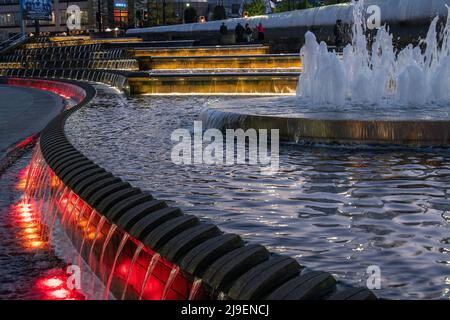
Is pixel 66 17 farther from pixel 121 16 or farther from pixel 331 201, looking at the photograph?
pixel 331 201

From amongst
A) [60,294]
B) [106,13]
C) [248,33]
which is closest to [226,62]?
[248,33]

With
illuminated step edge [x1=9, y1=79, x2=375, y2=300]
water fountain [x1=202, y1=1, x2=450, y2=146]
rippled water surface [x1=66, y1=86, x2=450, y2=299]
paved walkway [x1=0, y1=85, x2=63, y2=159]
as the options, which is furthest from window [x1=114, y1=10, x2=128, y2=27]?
illuminated step edge [x1=9, y1=79, x2=375, y2=300]

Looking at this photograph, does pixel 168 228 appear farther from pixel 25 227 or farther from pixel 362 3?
pixel 362 3

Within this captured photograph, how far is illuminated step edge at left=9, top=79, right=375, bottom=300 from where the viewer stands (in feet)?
14.0

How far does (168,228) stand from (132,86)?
54.9ft

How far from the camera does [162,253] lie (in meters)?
5.34

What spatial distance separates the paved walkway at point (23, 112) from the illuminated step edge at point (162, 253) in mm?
6142

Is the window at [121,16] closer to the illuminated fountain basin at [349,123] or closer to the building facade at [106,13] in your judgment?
the building facade at [106,13]

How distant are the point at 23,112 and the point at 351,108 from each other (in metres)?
10.8

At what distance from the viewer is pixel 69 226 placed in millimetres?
8086

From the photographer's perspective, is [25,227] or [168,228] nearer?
[168,228]

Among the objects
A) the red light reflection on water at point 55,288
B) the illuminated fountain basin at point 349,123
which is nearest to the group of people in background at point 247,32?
the illuminated fountain basin at point 349,123

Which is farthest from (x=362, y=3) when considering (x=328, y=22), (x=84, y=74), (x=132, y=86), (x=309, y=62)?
(x=309, y=62)

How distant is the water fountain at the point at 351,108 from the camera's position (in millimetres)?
10555
